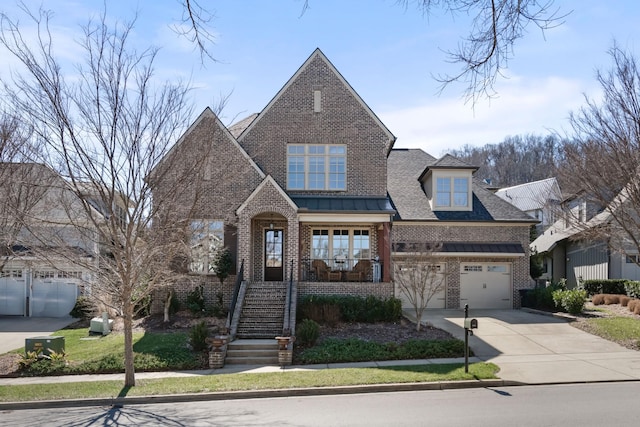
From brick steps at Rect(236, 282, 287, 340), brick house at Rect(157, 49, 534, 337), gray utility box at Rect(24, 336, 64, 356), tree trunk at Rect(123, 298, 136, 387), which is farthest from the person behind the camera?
brick house at Rect(157, 49, 534, 337)

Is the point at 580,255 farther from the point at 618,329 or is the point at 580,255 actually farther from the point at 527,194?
the point at 527,194

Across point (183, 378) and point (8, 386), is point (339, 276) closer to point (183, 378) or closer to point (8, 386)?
point (183, 378)

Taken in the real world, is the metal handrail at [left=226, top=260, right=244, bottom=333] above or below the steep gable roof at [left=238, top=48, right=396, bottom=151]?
below

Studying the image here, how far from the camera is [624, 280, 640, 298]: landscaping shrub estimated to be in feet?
78.6

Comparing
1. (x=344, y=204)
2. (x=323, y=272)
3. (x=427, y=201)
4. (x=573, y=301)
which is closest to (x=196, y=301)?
(x=323, y=272)

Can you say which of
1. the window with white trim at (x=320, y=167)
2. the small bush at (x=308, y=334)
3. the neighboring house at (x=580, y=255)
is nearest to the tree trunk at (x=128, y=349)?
the small bush at (x=308, y=334)

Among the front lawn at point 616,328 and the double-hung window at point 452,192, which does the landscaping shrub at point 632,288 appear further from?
the double-hung window at point 452,192

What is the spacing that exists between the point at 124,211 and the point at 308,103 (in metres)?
12.4

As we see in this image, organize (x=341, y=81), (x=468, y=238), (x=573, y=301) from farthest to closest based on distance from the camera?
(x=468, y=238) < (x=341, y=81) < (x=573, y=301)

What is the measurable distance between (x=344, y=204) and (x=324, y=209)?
44.0 inches

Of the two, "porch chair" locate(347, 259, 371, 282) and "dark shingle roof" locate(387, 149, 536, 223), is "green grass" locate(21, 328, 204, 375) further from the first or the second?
"dark shingle roof" locate(387, 149, 536, 223)

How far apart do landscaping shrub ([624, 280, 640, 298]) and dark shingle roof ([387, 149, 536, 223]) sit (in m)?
5.45

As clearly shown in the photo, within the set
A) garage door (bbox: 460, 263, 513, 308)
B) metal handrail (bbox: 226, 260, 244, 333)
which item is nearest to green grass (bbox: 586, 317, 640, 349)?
garage door (bbox: 460, 263, 513, 308)

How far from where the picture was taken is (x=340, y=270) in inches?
877
